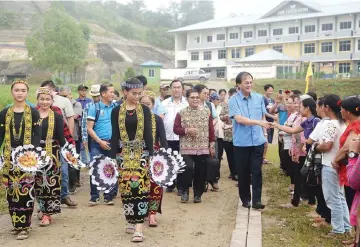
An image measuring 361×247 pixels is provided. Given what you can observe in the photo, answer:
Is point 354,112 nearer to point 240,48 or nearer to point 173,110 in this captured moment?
point 173,110

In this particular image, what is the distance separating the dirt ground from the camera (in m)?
5.34

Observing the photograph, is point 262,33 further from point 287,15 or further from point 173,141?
point 173,141

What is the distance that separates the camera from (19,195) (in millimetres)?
5457

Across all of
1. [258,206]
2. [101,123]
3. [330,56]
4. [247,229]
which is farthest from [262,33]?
[247,229]

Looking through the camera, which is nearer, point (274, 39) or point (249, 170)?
point (249, 170)

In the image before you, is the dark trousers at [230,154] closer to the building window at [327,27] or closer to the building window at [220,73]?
the building window at [327,27]

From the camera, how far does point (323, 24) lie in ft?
152

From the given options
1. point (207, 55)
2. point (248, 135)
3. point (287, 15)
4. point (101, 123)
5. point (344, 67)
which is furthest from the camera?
point (207, 55)

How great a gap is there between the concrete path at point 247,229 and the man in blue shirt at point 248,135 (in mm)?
248

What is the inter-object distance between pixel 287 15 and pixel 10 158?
4698 cm

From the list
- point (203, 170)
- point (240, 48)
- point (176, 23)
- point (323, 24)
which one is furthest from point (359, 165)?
point (176, 23)

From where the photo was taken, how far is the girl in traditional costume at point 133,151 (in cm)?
536

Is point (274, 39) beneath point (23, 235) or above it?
above

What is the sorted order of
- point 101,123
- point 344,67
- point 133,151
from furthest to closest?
1. point 344,67
2. point 101,123
3. point 133,151
